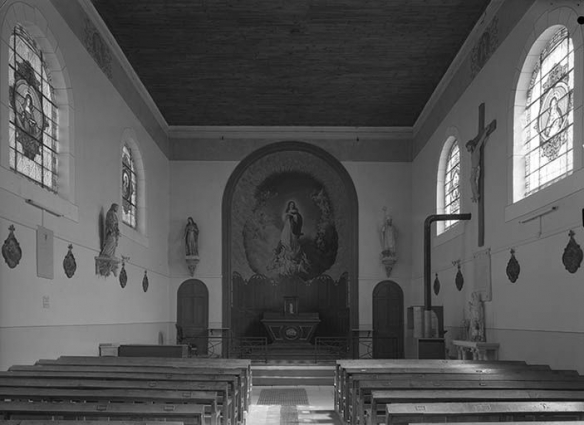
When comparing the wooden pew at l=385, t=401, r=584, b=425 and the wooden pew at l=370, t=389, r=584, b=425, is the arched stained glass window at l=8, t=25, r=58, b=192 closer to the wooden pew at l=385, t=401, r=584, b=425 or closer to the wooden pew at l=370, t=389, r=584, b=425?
the wooden pew at l=370, t=389, r=584, b=425

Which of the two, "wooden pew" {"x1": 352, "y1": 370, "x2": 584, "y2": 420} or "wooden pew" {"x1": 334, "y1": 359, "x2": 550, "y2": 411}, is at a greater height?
"wooden pew" {"x1": 352, "y1": 370, "x2": 584, "y2": 420}

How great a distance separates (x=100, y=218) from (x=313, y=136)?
Result: 325 inches

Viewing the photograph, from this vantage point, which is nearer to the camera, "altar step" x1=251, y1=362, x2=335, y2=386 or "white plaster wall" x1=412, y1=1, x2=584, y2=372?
"white plaster wall" x1=412, y1=1, x2=584, y2=372

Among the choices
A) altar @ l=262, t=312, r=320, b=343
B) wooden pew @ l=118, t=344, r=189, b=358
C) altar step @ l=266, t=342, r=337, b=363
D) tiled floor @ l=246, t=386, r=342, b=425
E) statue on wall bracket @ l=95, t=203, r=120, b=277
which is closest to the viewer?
tiled floor @ l=246, t=386, r=342, b=425

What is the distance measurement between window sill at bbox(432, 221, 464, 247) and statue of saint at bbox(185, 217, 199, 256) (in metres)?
6.20

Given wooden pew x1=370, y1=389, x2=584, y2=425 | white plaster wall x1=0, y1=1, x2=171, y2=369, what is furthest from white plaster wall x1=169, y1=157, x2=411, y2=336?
wooden pew x1=370, y1=389, x2=584, y2=425

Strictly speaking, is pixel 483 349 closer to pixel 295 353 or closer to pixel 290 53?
pixel 290 53

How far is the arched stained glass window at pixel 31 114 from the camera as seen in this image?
944 centimetres

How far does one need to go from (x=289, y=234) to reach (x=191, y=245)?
2.84 m

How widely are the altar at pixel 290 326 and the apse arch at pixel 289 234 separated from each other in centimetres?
136

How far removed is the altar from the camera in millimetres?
18125

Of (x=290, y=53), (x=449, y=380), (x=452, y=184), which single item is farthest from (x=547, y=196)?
(x=290, y=53)

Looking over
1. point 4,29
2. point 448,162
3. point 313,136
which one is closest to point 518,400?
point 4,29

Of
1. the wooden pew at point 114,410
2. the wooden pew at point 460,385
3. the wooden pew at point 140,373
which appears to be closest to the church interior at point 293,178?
the wooden pew at point 140,373
